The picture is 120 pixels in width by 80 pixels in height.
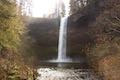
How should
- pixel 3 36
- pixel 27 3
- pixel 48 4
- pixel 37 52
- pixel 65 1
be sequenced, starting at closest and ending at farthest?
1. pixel 3 36
2. pixel 37 52
3. pixel 27 3
4. pixel 65 1
5. pixel 48 4

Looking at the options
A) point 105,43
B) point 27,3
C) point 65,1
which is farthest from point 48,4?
point 105,43

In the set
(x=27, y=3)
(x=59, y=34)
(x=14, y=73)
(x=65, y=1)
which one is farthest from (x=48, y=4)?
(x=14, y=73)

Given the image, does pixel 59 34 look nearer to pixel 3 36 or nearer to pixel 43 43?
pixel 43 43

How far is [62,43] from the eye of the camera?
38094 millimetres

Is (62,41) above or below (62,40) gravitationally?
below

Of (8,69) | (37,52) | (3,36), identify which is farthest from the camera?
(37,52)

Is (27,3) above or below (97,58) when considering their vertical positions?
above

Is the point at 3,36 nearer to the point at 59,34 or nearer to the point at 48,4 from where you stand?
the point at 59,34

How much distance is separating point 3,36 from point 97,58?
25.3ft

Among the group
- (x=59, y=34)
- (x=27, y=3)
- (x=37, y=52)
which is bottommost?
(x=37, y=52)

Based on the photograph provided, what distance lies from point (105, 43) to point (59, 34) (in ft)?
53.9

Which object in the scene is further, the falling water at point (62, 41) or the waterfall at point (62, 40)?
the waterfall at point (62, 40)

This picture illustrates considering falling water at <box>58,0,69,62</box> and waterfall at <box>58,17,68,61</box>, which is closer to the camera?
falling water at <box>58,0,69,62</box>

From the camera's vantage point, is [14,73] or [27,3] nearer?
[14,73]
